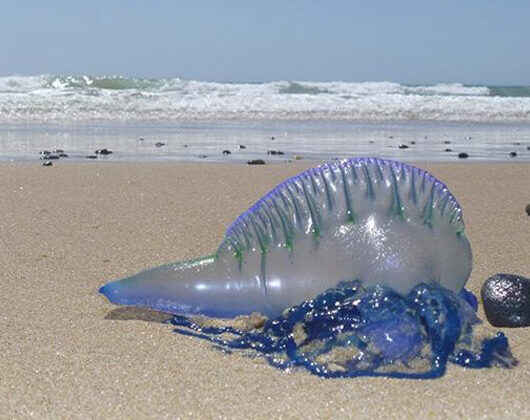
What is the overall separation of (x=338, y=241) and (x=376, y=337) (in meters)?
0.27

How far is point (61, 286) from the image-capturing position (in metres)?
2.65

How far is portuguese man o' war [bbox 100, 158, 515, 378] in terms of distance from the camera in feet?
6.43

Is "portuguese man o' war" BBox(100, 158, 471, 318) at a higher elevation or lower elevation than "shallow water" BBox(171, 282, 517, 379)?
higher

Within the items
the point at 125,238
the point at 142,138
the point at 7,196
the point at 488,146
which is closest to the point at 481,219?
the point at 125,238

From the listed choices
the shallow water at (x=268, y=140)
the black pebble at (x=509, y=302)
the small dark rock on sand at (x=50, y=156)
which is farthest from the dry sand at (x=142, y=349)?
the shallow water at (x=268, y=140)

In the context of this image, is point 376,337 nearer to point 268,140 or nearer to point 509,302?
point 509,302

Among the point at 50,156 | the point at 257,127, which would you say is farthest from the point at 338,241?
the point at 257,127

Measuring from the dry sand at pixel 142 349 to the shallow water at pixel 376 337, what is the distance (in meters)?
0.04

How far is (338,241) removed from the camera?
6.80ft

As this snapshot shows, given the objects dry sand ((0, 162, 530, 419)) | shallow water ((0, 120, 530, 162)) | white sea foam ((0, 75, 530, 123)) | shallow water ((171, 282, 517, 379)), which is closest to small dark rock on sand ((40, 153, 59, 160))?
shallow water ((0, 120, 530, 162))

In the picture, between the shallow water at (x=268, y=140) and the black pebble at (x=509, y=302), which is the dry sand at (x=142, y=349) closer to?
the black pebble at (x=509, y=302)

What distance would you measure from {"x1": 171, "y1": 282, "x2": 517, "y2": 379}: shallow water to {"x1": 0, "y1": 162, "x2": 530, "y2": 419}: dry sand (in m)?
0.04

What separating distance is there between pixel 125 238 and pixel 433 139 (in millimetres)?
7136

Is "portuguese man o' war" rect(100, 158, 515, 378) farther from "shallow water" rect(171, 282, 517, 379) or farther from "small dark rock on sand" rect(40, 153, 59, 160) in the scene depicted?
"small dark rock on sand" rect(40, 153, 59, 160)
